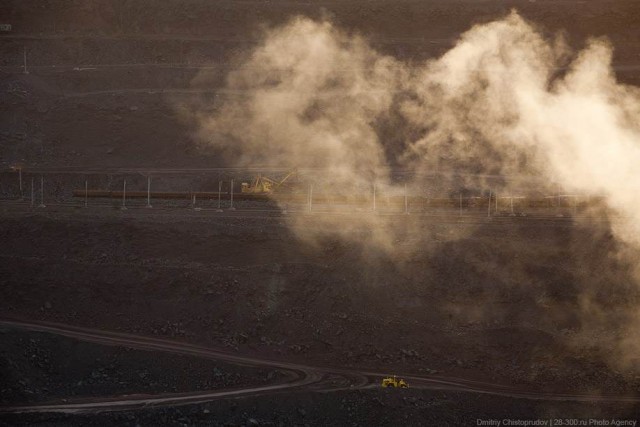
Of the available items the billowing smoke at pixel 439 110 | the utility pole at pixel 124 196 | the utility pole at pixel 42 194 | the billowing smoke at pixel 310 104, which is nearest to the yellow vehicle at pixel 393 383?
the billowing smoke at pixel 439 110

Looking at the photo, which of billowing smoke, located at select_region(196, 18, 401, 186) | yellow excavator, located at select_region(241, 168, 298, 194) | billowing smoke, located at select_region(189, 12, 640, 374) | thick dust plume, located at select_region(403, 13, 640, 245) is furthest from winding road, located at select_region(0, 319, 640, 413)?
thick dust plume, located at select_region(403, 13, 640, 245)

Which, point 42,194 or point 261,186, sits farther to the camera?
point 42,194

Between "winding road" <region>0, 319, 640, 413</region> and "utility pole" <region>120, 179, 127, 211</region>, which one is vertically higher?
"utility pole" <region>120, 179, 127, 211</region>

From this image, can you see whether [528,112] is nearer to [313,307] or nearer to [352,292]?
[352,292]

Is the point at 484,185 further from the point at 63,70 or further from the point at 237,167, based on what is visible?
the point at 63,70

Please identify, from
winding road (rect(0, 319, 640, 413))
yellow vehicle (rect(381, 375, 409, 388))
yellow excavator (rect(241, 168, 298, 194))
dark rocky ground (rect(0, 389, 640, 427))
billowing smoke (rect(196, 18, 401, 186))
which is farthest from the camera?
billowing smoke (rect(196, 18, 401, 186))

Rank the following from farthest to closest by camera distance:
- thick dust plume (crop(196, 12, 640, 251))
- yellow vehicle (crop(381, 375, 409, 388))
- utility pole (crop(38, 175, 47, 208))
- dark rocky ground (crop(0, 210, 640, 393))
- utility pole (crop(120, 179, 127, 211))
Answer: thick dust plume (crop(196, 12, 640, 251)) < utility pole (crop(38, 175, 47, 208)) < utility pole (crop(120, 179, 127, 211)) < dark rocky ground (crop(0, 210, 640, 393)) < yellow vehicle (crop(381, 375, 409, 388))

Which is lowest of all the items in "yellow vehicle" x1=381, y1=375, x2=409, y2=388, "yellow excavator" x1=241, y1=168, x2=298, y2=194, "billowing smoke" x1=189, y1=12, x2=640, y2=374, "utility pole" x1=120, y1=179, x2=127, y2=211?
"yellow vehicle" x1=381, y1=375, x2=409, y2=388

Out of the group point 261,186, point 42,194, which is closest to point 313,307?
point 261,186

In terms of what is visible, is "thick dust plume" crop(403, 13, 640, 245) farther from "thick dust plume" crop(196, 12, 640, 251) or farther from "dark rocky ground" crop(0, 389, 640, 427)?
"dark rocky ground" crop(0, 389, 640, 427)
